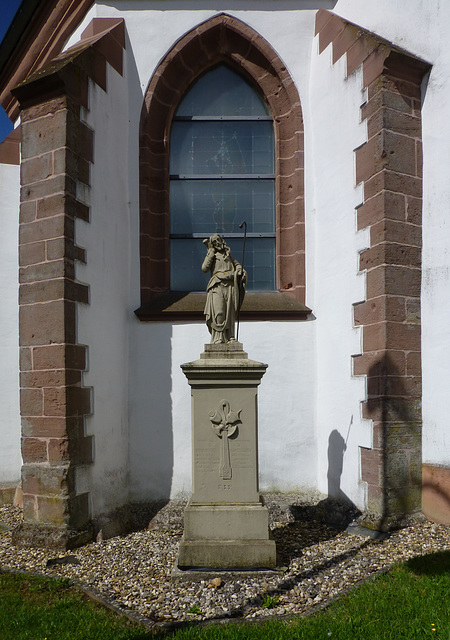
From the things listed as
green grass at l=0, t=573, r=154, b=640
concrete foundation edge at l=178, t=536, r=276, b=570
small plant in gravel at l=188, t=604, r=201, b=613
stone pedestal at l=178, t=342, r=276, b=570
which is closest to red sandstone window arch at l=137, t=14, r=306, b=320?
stone pedestal at l=178, t=342, r=276, b=570

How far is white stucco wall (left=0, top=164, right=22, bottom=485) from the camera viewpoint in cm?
720

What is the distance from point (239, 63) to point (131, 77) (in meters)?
1.48

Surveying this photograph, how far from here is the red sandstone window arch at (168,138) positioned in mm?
7109

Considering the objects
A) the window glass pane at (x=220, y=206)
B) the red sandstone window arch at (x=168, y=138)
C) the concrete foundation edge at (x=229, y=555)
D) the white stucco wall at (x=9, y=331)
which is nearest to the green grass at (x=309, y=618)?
the concrete foundation edge at (x=229, y=555)

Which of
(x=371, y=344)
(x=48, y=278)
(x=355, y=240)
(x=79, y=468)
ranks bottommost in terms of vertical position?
(x=79, y=468)

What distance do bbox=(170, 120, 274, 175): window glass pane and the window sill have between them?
1841mm

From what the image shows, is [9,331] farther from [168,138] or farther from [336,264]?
[336,264]

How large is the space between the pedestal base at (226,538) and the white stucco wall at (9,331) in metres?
3.50

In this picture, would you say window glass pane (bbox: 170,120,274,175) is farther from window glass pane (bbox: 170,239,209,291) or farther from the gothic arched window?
window glass pane (bbox: 170,239,209,291)

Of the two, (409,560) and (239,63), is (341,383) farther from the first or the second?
(239,63)

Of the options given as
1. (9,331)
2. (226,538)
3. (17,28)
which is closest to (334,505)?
(226,538)

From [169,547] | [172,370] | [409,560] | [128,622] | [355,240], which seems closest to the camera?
[128,622]

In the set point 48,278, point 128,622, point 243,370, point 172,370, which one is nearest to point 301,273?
point 172,370

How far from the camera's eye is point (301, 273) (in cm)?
709
